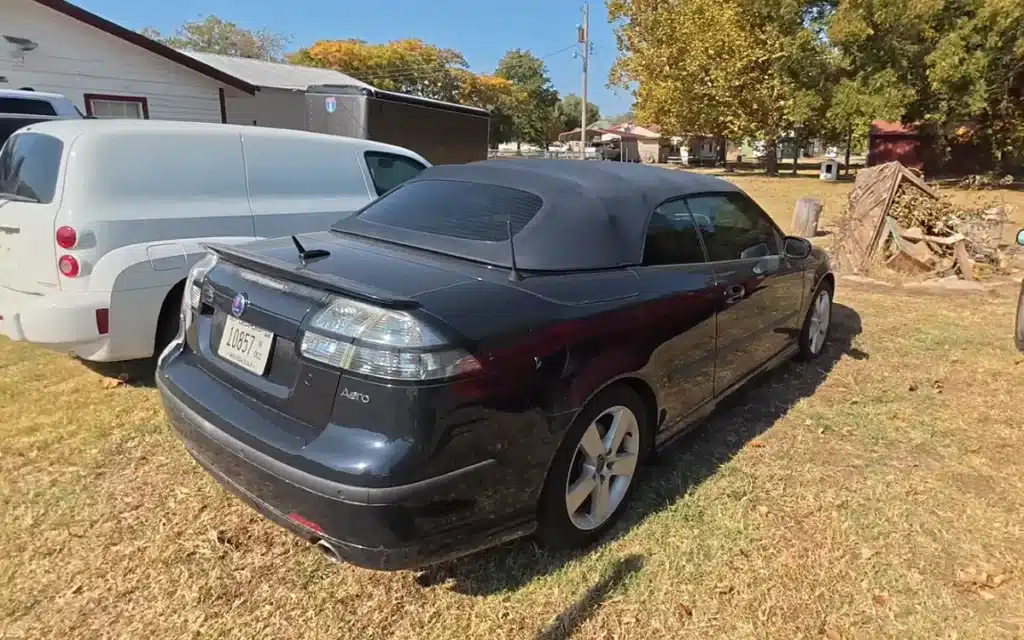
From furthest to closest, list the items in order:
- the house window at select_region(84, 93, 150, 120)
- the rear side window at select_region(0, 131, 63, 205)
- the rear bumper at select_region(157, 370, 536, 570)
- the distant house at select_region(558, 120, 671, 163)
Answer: the distant house at select_region(558, 120, 671, 163), the house window at select_region(84, 93, 150, 120), the rear side window at select_region(0, 131, 63, 205), the rear bumper at select_region(157, 370, 536, 570)

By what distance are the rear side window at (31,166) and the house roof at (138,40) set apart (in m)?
12.4

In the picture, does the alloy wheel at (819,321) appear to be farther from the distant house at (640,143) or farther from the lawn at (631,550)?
the distant house at (640,143)

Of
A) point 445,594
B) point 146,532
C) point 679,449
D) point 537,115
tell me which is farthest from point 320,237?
point 537,115

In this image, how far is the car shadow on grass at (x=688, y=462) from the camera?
2.64 metres

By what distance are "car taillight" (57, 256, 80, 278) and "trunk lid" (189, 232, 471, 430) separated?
167 centimetres

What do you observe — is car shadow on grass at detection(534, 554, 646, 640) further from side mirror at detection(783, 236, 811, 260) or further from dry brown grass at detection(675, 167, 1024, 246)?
dry brown grass at detection(675, 167, 1024, 246)

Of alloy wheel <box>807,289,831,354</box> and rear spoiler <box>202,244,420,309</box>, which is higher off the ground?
rear spoiler <box>202,244,420,309</box>

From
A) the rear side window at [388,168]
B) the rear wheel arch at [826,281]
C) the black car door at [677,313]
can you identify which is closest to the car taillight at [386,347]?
the black car door at [677,313]

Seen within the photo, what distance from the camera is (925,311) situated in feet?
22.0

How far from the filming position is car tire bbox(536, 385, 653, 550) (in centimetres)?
255

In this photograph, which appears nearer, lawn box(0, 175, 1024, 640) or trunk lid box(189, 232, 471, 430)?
trunk lid box(189, 232, 471, 430)

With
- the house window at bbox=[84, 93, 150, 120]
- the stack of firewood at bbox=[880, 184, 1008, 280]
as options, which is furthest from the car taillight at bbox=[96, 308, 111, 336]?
the house window at bbox=[84, 93, 150, 120]

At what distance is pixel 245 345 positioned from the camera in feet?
8.19

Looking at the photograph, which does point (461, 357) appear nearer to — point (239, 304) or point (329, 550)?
point (329, 550)
